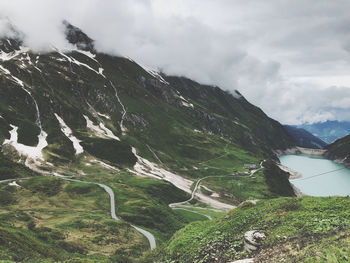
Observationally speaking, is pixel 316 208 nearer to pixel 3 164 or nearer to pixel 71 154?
pixel 3 164

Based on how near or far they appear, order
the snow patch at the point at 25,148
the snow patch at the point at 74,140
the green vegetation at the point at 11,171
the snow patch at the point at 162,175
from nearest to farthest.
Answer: the green vegetation at the point at 11,171
the snow patch at the point at 25,148
the snow patch at the point at 74,140
the snow patch at the point at 162,175

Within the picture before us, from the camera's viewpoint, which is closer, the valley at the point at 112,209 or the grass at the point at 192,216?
the valley at the point at 112,209

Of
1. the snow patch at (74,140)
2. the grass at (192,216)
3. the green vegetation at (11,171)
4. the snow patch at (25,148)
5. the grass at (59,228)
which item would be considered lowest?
the grass at (192,216)

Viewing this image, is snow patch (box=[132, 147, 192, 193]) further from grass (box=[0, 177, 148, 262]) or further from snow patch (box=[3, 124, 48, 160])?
grass (box=[0, 177, 148, 262])

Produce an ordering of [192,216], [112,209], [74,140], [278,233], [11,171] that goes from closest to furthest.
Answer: [278,233]
[112,209]
[192,216]
[11,171]
[74,140]

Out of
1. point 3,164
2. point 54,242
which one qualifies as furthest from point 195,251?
point 3,164

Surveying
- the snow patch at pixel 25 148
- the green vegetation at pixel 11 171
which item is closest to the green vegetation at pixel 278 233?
the green vegetation at pixel 11 171

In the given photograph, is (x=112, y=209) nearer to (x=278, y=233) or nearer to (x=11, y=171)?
(x=11, y=171)

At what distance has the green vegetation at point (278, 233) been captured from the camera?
16.7m

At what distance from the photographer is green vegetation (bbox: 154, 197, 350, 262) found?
659 inches

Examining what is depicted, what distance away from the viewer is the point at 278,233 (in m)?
21.1

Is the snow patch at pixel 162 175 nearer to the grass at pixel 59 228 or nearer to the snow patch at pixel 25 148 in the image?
the snow patch at pixel 25 148

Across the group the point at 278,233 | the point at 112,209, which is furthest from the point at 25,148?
the point at 278,233

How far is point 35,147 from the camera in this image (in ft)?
524
